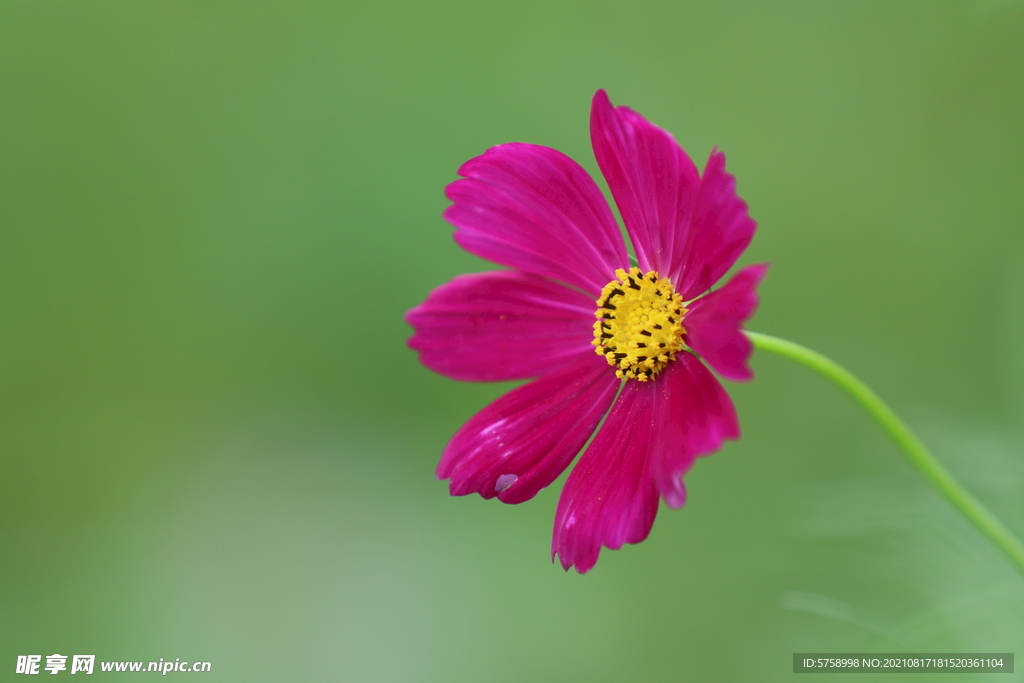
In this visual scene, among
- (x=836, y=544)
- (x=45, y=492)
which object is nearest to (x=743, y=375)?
(x=836, y=544)

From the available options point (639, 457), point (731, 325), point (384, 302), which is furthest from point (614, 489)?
point (384, 302)

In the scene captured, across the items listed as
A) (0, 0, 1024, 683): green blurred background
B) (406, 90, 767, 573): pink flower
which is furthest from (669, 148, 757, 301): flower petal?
(0, 0, 1024, 683): green blurred background

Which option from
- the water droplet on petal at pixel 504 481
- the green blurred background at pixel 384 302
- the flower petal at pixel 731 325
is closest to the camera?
the flower petal at pixel 731 325

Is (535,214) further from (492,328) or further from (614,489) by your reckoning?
(614,489)

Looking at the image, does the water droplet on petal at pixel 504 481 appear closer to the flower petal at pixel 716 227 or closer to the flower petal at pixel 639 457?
the flower petal at pixel 639 457

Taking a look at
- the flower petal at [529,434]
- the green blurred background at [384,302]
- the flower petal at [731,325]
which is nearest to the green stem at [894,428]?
the flower petal at [731,325]

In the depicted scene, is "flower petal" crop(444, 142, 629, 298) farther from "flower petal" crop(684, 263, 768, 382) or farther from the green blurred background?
→ the green blurred background
